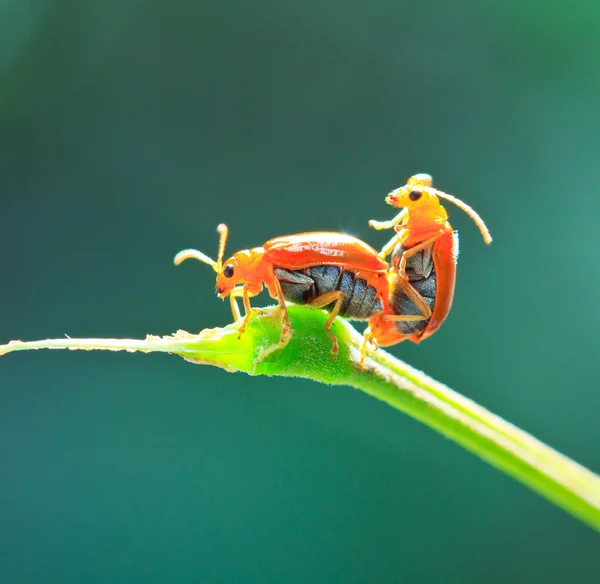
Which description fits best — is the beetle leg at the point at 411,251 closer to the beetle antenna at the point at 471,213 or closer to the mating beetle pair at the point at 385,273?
the mating beetle pair at the point at 385,273

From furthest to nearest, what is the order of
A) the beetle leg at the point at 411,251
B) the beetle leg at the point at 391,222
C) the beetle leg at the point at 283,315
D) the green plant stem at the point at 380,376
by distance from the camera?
the beetle leg at the point at 391,222 → the beetle leg at the point at 411,251 → the beetle leg at the point at 283,315 → the green plant stem at the point at 380,376

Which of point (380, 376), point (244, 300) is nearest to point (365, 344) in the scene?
point (380, 376)

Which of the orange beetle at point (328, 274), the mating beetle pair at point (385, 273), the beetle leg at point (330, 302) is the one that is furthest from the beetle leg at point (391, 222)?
the beetle leg at point (330, 302)

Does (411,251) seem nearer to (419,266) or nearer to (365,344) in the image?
(419,266)

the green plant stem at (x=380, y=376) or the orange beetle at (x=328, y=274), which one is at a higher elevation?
the orange beetle at (x=328, y=274)

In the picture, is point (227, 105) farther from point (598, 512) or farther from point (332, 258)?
point (598, 512)

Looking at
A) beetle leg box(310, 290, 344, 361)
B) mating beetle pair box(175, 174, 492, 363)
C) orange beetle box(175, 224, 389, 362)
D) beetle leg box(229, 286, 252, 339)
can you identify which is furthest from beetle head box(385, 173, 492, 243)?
beetle leg box(229, 286, 252, 339)

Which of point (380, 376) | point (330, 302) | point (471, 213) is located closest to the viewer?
point (380, 376)
